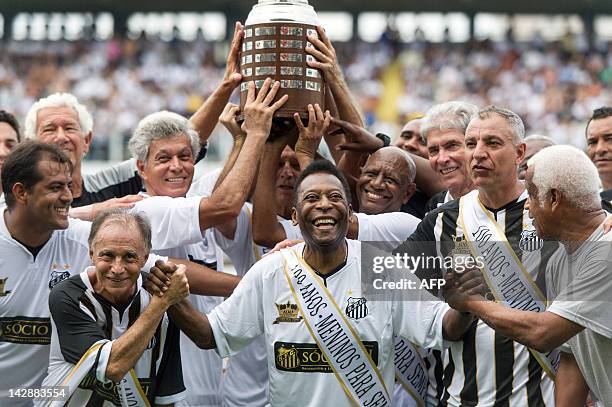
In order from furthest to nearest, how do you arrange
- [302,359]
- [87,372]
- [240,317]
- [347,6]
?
1. [347,6]
2. [240,317]
3. [302,359]
4. [87,372]

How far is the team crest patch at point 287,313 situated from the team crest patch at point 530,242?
1.11 meters

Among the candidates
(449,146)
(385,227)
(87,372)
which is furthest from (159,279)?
(449,146)

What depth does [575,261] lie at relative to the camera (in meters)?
4.15

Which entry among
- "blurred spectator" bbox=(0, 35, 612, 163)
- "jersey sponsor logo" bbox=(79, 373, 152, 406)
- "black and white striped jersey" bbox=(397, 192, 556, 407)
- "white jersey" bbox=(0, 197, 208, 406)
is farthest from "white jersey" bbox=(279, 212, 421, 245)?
"blurred spectator" bbox=(0, 35, 612, 163)

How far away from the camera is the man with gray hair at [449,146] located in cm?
546

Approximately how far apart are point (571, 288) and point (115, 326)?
1.93 metres

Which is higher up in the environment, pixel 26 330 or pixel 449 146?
pixel 449 146

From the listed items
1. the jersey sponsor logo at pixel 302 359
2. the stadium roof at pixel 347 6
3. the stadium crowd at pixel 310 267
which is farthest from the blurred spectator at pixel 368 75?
the jersey sponsor logo at pixel 302 359

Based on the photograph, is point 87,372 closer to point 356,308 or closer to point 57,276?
point 57,276

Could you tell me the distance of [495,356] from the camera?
14.8ft

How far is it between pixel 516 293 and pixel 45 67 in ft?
61.2

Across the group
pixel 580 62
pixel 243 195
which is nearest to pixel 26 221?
pixel 243 195

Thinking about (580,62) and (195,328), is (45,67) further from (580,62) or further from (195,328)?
(195,328)

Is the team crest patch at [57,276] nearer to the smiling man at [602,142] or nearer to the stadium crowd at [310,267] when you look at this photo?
the stadium crowd at [310,267]
